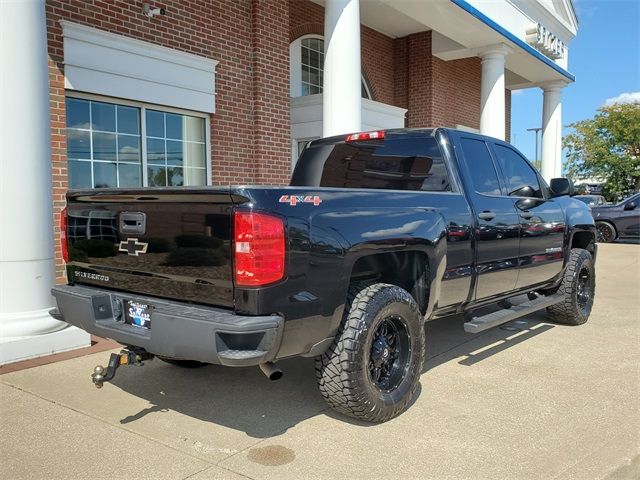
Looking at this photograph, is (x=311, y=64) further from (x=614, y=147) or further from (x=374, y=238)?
(x=614, y=147)

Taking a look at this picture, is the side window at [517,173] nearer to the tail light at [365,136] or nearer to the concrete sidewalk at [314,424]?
the tail light at [365,136]

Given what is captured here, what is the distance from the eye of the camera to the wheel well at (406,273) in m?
4.08

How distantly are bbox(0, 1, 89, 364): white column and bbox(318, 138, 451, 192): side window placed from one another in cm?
244

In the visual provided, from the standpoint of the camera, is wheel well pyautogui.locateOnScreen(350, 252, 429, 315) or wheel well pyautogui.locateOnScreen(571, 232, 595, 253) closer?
wheel well pyautogui.locateOnScreen(350, 252, 429, 315)

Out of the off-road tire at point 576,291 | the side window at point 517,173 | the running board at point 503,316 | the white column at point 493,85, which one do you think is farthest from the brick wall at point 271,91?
the white column at point 493,85

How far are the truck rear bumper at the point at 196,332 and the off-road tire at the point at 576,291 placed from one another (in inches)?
164

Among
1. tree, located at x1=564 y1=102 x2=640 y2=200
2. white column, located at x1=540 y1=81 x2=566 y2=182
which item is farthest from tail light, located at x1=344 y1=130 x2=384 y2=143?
tree, located at x1=564 y1=102 x2=640 y2=200

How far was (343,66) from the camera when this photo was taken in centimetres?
824

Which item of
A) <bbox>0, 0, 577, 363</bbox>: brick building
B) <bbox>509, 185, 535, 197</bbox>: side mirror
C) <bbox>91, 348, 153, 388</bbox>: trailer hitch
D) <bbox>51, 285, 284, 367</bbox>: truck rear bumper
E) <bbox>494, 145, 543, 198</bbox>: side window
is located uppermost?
<bbox>0, 0, 577, 363</bbox>: brick building

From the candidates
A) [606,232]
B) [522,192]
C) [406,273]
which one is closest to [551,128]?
[606,232]

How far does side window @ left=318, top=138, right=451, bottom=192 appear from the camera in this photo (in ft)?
15.4

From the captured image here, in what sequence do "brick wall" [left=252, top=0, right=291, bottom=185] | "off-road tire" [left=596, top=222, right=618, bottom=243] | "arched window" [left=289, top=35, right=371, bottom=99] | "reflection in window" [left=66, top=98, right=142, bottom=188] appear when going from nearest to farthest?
"reflection in window" [left=66, top=98, right=142, bottom=188]
"brick wall" [left=252, top=0, right=291, bottom=185]
"arched window" [left=289, top=35, right=371, bottom=99]
"off-road tire" [left=596, top=222, right=618, bottom=243]

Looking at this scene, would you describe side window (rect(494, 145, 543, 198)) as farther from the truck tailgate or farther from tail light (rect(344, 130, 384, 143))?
the truck tailgate

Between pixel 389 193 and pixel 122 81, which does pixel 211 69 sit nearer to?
pixel 122 81
